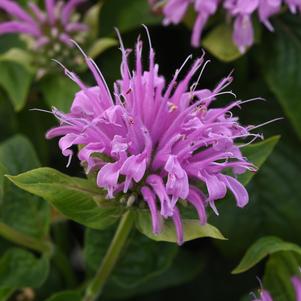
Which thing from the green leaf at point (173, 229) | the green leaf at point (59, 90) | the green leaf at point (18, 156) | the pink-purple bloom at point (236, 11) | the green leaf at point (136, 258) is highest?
the pink-purple bloom at point (236, 11)

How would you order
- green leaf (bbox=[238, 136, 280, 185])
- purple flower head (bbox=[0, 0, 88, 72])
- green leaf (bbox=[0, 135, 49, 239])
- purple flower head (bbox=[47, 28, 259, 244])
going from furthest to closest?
purple flower head (bbox=[0, 0, 88, 72]), green leaf (bbox=[0, 135, 49, 239]), green leaf (bbox=[238, 136, 280, 185]), purple flower head (bbox=[47, 28, 259, 244])

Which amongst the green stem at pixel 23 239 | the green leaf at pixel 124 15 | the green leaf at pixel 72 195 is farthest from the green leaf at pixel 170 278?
the green leaf at pixel 124 15

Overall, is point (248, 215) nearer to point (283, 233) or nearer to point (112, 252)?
point (283, 233)

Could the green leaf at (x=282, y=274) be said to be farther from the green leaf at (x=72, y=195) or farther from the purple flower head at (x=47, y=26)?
the purple flower head at (x=47, y=26)

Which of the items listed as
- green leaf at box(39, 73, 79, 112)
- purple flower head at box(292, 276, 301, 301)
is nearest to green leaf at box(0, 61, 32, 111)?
green leaf at box(39, 73, 79, 112)

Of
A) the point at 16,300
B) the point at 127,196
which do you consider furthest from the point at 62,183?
the point at 16,300

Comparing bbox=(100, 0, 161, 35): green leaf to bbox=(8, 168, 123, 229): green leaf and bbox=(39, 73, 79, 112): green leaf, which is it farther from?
bbox=(8, 168, 123, 229): green leaf
